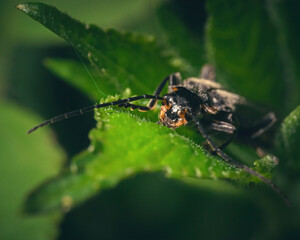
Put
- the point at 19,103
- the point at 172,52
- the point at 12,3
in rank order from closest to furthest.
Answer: the point at 172,52 → the point at 19,103 → the point at 12,3

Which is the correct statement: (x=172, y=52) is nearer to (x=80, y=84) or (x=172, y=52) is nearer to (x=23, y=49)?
(x=80, y=84)

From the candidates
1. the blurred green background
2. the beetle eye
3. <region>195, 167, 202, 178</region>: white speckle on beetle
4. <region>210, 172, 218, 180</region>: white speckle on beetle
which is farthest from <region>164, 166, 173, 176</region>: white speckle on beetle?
the blurred green background

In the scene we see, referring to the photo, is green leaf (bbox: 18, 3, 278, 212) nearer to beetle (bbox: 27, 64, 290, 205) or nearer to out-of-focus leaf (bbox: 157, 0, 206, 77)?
beetle (bbox: 27, 64, 290, 205)

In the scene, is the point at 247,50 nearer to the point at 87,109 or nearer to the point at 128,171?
the point at 87,109

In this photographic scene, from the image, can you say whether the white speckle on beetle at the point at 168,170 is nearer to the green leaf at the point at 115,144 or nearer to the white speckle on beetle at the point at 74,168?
the green leaf at the point at 115,144

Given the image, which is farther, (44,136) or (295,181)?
(44,136)

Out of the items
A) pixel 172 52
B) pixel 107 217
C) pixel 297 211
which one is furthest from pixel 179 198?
pixel 172 52

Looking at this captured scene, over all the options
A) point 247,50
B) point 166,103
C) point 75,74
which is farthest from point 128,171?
point 247,50
